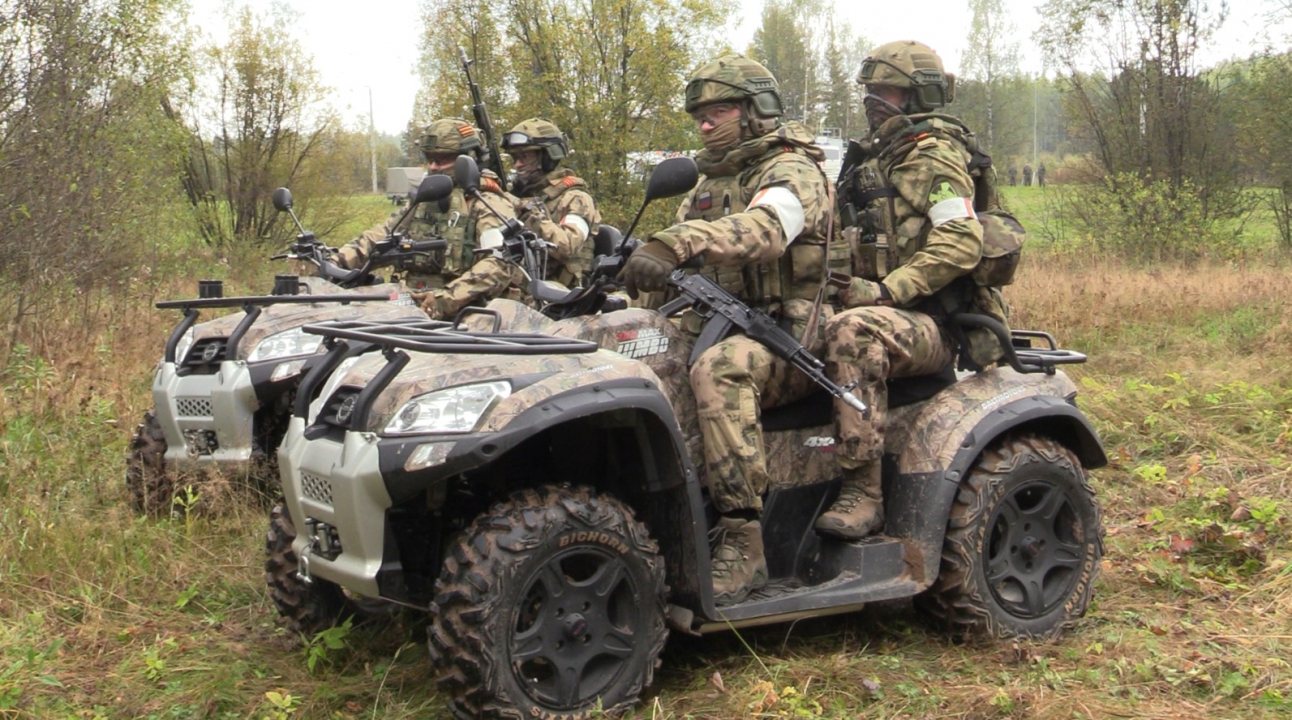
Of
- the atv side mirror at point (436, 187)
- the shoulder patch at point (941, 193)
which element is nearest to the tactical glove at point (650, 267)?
the shoulder patch at point (941, 193)

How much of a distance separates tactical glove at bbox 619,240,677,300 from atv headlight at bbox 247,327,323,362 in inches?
107

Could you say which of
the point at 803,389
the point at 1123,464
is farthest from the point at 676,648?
the point at 1123,464

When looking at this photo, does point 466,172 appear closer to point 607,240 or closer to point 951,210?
point 607,240

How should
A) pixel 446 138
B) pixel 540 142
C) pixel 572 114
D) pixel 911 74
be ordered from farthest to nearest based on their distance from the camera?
pixel 572 114, pixel 540 142, pixel 446 138, pixel 911 74

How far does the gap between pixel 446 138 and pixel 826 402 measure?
14.9 ft

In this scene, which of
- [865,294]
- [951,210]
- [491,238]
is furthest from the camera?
[491,238]

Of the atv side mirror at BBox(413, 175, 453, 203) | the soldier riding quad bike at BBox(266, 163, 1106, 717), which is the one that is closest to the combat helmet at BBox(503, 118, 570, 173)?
the atv side mirror at BBox(413, 175, 453, 203)

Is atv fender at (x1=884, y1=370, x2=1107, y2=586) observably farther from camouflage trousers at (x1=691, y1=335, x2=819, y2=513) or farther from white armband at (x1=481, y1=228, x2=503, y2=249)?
white armband at (x1=481, y1=228, x2=503, y2=249)

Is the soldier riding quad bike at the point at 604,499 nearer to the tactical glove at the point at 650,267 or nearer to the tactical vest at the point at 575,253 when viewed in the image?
the tactical glove at the point at 650,267

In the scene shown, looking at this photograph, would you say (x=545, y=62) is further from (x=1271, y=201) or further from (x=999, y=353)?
(x=999, y=353)

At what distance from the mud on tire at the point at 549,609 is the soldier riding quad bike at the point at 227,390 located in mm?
2733

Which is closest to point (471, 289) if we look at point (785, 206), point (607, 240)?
point (607, 240)

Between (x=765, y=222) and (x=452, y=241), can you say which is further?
(x=452, y=241)

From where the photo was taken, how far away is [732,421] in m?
4.32
